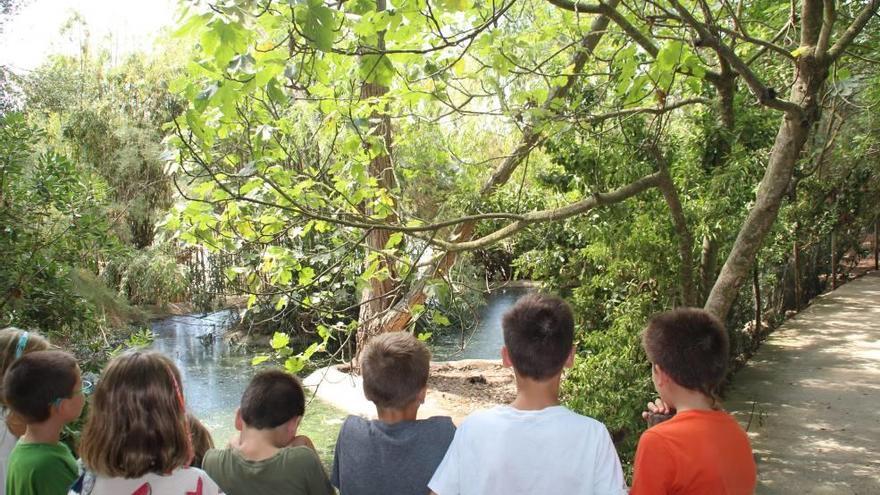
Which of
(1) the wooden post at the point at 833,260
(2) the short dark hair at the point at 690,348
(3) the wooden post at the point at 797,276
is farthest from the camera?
(1) the wooden post at the point at 833,260

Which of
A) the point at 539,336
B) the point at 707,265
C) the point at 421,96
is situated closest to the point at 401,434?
the point at 539,336

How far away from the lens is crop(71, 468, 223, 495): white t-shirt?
167 centimetres

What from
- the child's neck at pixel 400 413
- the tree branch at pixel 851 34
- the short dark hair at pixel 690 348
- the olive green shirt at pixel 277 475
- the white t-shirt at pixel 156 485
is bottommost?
the olive green shirt at pixel 277 475

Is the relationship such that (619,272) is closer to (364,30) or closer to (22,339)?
(364,30)

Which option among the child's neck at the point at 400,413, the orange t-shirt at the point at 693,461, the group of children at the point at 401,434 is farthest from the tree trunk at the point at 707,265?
the child's neck at the point at 400,413

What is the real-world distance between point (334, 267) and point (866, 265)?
13.3 m

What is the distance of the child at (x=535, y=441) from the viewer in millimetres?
1667

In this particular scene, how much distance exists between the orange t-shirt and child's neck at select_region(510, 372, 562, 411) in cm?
26

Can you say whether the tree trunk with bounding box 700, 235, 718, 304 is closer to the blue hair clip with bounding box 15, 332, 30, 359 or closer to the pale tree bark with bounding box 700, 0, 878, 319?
the pale tree bark with bounding box 700, 0, 878, 319

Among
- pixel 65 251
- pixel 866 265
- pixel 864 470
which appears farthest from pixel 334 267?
pixel 866 265

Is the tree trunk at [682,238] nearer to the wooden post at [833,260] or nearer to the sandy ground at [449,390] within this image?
the sandy ground at [449,390]

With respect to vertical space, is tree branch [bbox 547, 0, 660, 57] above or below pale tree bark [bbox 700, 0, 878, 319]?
above

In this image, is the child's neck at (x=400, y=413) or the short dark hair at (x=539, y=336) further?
the child's neck at (x=400, y=413)

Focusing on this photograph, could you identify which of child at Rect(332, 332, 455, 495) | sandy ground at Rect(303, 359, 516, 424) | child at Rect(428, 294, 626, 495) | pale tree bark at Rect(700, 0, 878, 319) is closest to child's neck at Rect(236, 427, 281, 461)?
child at Rect(332, 332, 455, 495)
